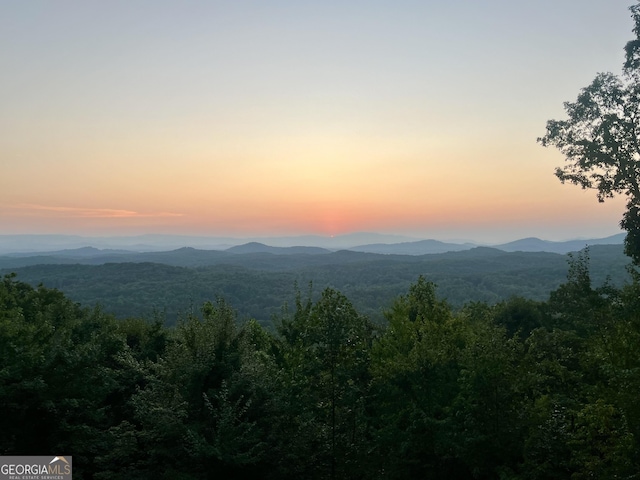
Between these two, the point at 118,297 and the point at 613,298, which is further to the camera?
the point at 118,297

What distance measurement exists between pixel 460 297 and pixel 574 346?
13754 centimetres

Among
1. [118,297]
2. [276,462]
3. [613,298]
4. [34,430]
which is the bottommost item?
[118,297]

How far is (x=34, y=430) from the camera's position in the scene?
46.3 feet

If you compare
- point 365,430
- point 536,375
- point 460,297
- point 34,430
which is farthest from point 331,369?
point 460,297

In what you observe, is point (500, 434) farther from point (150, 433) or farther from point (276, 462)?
point (150, 433)

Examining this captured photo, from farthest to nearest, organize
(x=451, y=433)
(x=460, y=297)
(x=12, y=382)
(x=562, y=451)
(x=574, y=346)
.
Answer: (x=460, y=297) → (x=574, y=346) → (x=12, y=382) → (x=451, y=433) → (x=562, y=451)

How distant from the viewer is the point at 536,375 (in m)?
13.5

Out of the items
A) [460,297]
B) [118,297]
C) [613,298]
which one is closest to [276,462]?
[613,298]

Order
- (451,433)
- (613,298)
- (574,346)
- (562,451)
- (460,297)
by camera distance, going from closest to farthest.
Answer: (562,451) < (451,433) < (574,346) < (613,298) < (460,297)

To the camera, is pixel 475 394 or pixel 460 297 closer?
pixel 475 394

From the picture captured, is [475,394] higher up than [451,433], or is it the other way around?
[475,394]

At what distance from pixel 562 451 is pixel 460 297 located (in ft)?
493

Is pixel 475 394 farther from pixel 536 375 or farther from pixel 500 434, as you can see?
pixel 536 375

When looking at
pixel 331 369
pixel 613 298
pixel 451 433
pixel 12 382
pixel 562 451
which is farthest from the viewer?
pixel 613 298
